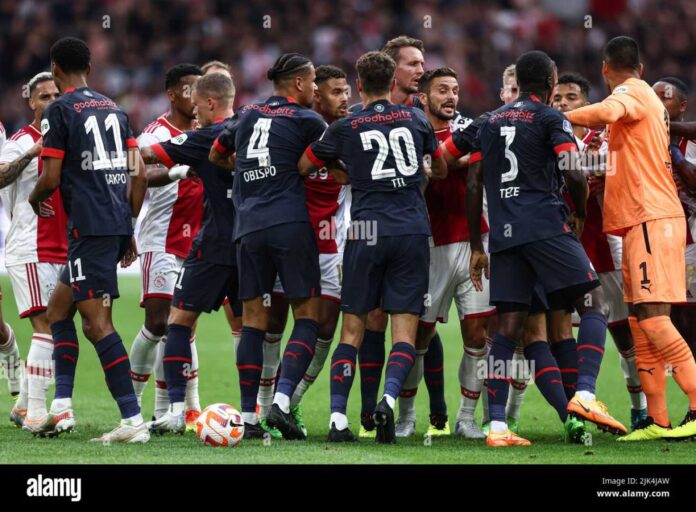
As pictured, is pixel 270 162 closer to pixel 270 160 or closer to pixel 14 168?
pixel 270 160

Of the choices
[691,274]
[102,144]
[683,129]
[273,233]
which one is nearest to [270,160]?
[273,233]

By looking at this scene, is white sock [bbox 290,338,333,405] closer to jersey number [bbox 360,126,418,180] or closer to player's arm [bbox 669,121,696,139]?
jersey number [bbox 360,126,418,180]

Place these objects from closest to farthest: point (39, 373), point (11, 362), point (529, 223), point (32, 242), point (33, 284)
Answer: point (529, 223) < point (39, 373) < point (33, 284) < point (32, 242) < point (11, 362)

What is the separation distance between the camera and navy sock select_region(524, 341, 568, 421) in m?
7.71

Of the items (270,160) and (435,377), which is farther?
(435,377)

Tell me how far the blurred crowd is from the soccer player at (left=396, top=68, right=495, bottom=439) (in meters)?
14.1

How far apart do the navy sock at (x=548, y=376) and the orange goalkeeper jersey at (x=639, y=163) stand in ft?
3.13

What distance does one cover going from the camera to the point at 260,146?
757 cm

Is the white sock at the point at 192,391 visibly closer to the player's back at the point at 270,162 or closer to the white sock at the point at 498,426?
the player's back at the point at 270,162

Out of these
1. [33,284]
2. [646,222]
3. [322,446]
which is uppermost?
[646,222]

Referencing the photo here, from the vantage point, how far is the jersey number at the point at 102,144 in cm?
732

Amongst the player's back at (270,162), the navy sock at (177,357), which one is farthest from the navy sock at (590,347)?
the navy sock at (177,357)

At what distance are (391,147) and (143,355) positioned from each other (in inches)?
106
